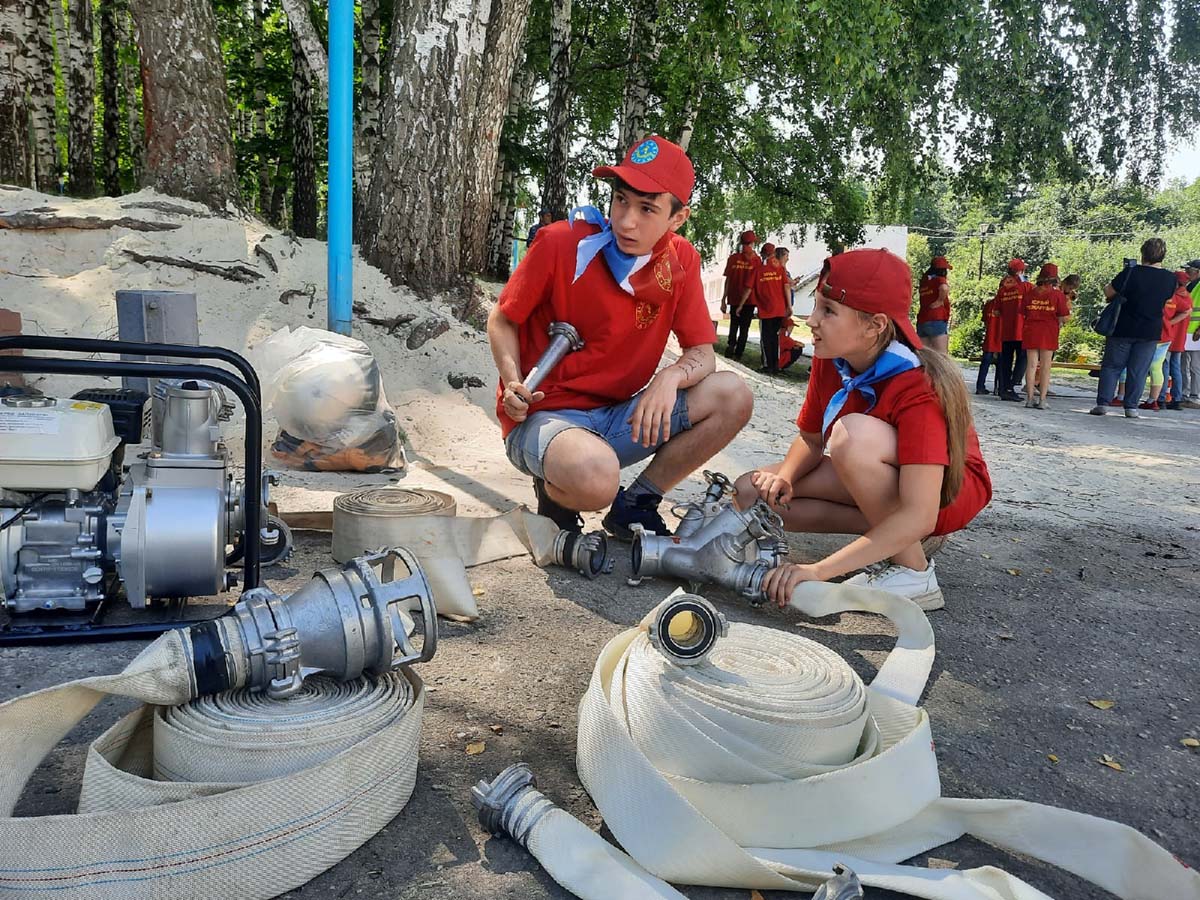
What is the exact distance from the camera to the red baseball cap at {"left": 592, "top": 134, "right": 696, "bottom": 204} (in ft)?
10.0

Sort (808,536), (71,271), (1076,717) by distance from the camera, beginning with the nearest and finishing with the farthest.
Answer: (1076,717) < (808,536) < (71,271)

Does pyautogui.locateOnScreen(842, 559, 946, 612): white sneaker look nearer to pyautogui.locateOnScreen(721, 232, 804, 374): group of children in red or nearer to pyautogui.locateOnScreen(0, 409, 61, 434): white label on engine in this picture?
pyautogui.locateOnScreen(0, 409, 61, 434): white label on engine

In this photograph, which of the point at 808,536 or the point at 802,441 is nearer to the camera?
the point at 802,441

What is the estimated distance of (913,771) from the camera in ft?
5.82

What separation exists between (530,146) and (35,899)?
1277 centimetres

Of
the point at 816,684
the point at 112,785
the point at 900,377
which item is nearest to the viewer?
the point at 112,785

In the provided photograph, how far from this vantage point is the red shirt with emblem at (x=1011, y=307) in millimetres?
11570

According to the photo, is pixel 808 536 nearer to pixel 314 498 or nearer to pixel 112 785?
pixel 314 498

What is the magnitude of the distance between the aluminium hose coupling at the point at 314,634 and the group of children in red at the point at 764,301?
433 inches

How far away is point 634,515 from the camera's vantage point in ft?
11.5

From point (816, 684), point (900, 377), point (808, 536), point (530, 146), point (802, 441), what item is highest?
point (530, 146)

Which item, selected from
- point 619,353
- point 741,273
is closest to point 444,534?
point 619,353

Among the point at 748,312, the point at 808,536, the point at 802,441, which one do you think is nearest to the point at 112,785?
the point at 802,441

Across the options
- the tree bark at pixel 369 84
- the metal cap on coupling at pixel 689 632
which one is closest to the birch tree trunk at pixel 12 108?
the tree bark at pixel 369 84
